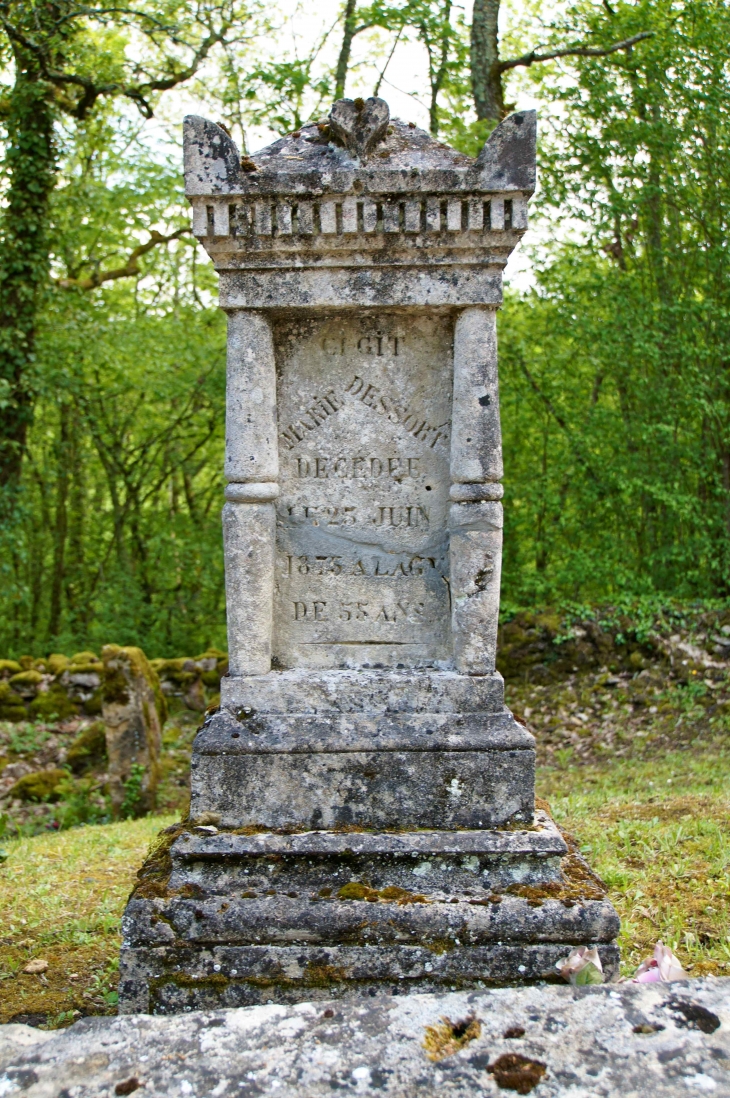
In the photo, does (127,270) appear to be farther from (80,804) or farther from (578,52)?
(80,804)

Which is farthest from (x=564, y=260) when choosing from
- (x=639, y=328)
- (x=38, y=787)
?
(x=38, y=787)

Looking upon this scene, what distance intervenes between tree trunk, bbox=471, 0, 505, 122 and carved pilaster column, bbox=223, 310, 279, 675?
8.81m

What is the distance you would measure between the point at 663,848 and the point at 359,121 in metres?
3.76

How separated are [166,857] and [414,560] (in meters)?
1.49

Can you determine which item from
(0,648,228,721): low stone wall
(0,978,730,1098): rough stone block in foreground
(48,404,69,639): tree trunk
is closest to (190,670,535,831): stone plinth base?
(0,978,730,1098): rough stone block in foreground

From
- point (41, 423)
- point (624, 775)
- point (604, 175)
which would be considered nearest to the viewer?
point (624, 775)

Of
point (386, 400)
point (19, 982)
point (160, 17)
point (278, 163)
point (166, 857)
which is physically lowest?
point (19, 982)

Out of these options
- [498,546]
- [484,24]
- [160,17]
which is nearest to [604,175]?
[484,24]

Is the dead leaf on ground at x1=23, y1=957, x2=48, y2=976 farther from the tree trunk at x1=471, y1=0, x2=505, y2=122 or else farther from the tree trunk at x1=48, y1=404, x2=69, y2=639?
the tree trunk at x1=48, y1=404, x2=69, y2=639

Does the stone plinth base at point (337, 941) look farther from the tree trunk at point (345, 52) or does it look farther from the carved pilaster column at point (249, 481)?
the tree trunk at point (345, 52)

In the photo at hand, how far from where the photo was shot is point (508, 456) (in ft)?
38.3

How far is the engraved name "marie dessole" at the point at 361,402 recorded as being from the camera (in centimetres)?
365

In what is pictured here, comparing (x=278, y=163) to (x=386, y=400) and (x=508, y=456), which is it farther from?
(x=508, y=456)

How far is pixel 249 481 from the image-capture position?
3506 millimetres
